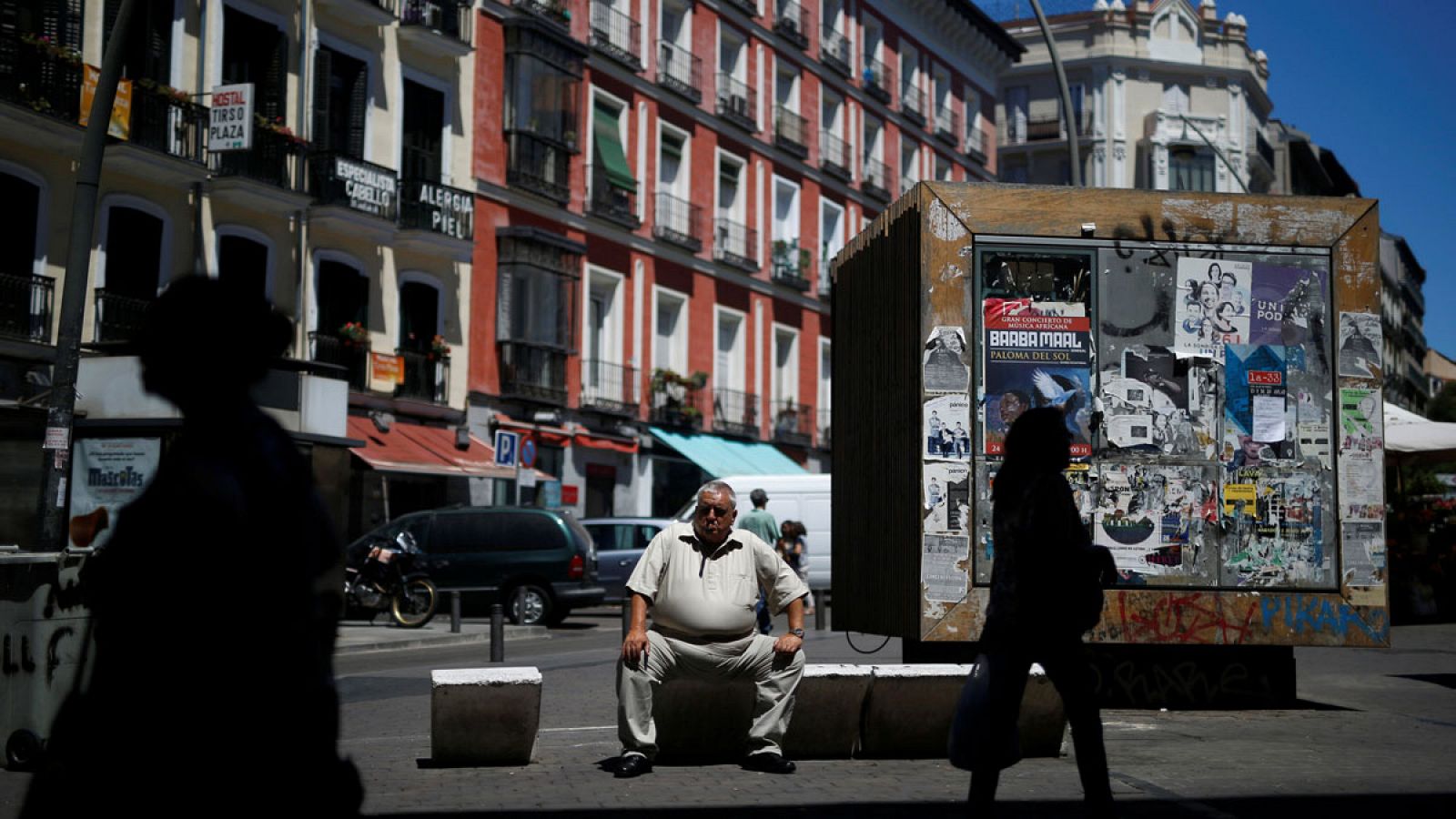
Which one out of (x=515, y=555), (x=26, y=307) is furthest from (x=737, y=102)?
(x=26, y=307)

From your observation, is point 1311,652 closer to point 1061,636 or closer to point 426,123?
point 1061,636

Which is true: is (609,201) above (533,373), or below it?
above

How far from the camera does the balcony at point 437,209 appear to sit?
31750 millimetres

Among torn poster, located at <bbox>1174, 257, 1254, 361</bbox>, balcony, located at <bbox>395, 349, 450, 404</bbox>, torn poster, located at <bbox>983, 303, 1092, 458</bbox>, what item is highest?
balcony, located at <bbox>395, 349, 450, 404</bbox>

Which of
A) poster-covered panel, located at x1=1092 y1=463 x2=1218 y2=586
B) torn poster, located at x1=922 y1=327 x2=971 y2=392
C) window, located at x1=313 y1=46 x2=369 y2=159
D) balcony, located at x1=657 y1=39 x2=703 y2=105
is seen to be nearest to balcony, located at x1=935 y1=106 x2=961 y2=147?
balcony, located at x1=657 y1=39 x2=703 y2=105

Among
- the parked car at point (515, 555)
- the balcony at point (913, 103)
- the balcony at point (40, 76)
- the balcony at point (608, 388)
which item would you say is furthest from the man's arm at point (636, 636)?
the balcony at point (913, 103)

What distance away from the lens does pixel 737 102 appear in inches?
1694

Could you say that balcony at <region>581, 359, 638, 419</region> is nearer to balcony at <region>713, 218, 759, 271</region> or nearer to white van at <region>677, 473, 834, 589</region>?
balcony at <region>713, 218, 759, 271</region>

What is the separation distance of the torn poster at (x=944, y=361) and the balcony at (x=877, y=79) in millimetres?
39236

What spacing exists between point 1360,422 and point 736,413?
103ft

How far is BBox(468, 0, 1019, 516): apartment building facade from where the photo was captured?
34.8 meters

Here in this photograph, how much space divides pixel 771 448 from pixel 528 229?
12009mm

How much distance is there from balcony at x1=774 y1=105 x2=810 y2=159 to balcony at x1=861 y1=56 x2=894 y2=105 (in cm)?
406

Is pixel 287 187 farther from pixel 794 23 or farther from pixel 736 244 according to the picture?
pixel 794 23
